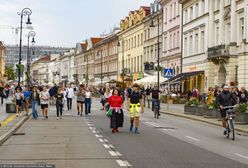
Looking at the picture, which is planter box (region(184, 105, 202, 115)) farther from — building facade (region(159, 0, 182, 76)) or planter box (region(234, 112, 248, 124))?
building facade (region(159, 0, 182, 76))

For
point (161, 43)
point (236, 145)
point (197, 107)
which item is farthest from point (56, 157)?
point (161, 43)

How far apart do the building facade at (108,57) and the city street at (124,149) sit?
9111 centimetres

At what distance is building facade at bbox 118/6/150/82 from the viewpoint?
3734 inches

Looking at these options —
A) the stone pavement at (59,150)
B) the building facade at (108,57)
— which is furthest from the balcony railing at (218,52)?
the building facade at (108,57)

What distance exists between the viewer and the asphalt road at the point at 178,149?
1304 centimetres

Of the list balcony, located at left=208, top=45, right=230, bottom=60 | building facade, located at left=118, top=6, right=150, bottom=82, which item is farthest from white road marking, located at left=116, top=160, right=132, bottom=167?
building facade, located at left=118, top=6, right=150, bottom=82

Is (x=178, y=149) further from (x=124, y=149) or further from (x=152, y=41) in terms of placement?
(x=152, y=41)

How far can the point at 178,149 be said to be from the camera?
52.7 feet

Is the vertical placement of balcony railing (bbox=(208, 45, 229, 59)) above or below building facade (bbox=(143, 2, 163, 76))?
below

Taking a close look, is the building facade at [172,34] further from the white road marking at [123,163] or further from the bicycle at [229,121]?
the white road marking at [123,163]

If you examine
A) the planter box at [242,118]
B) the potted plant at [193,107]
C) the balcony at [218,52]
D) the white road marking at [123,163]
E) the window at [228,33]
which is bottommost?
the white road marking at [123,163]

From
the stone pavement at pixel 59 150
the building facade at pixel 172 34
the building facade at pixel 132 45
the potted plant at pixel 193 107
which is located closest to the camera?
the stone pavement at pixel 59 150

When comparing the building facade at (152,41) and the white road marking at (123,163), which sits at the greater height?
the building facade at (152,41)

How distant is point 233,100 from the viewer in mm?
20922
